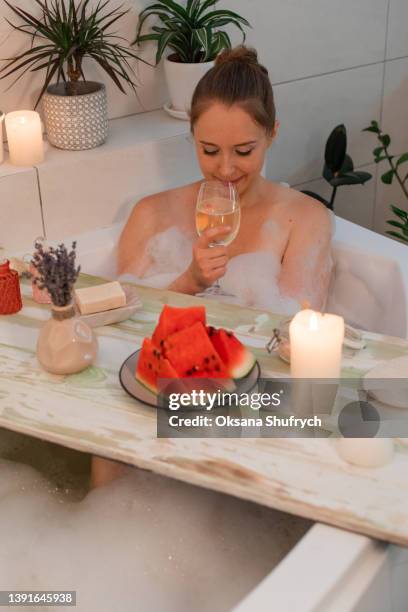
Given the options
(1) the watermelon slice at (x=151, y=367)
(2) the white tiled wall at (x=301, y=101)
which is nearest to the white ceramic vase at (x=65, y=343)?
(1) the watermelon slice at (x=151, y=367)

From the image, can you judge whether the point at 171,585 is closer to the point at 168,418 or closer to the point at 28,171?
the point at 168,418

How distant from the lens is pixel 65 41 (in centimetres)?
220

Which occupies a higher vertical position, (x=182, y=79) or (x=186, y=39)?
(x=186, y=39)

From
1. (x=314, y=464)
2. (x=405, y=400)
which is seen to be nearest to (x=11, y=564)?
(x=314, y=464)

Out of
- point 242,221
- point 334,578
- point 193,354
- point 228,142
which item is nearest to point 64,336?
point 193,354

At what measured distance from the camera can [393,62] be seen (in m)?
3.26

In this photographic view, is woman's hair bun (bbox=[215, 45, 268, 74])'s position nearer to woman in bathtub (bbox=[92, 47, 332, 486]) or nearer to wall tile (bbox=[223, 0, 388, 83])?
woman in bathtub (bbox=[92, 47, 332, 486])

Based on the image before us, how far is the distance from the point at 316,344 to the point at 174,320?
25 centimetres

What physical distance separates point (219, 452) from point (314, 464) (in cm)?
15

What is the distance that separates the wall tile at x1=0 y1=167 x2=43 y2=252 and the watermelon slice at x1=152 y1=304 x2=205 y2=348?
98 cm

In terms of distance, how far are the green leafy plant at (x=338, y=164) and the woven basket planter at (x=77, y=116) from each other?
3.07ft

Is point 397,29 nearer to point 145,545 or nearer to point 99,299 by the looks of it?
point 99,299

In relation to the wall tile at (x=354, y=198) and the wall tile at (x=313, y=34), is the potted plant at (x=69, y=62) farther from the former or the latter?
the wall tile at (x=354, y=198)

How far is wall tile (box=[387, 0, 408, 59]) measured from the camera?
3166 mm
